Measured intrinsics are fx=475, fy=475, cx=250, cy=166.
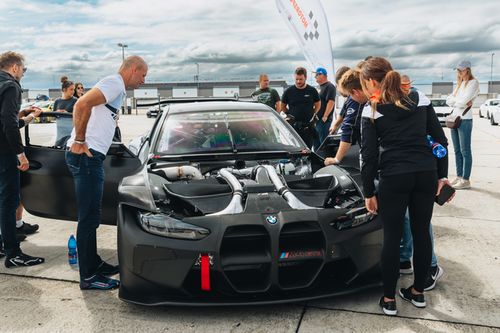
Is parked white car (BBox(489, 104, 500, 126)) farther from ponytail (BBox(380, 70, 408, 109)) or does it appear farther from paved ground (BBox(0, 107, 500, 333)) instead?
ponytail (BBox(380, 70, 408, 109))

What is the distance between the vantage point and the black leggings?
284 centimetres

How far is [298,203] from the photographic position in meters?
3.04

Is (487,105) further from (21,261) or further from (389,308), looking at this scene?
(21,261)

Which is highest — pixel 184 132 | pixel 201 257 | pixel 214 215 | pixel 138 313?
pixel 184 132

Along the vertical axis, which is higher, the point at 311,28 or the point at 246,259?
the point at 311,28

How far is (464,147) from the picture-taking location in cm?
678

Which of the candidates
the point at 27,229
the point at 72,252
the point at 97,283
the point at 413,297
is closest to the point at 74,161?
the point at 97,283

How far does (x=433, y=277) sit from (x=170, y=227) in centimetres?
195

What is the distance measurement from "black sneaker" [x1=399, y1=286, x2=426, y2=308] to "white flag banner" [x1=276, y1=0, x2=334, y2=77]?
7940mm

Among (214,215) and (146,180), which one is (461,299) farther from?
(146,180)

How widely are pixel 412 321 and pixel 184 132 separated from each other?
8.10 ft

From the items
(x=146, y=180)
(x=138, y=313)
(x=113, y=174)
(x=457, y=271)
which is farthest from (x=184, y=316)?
(x=457, y=271)

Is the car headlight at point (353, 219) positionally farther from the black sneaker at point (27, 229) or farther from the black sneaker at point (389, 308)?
the black sneaker at point (27, 229)

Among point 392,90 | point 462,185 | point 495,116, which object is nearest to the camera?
point 392,90
